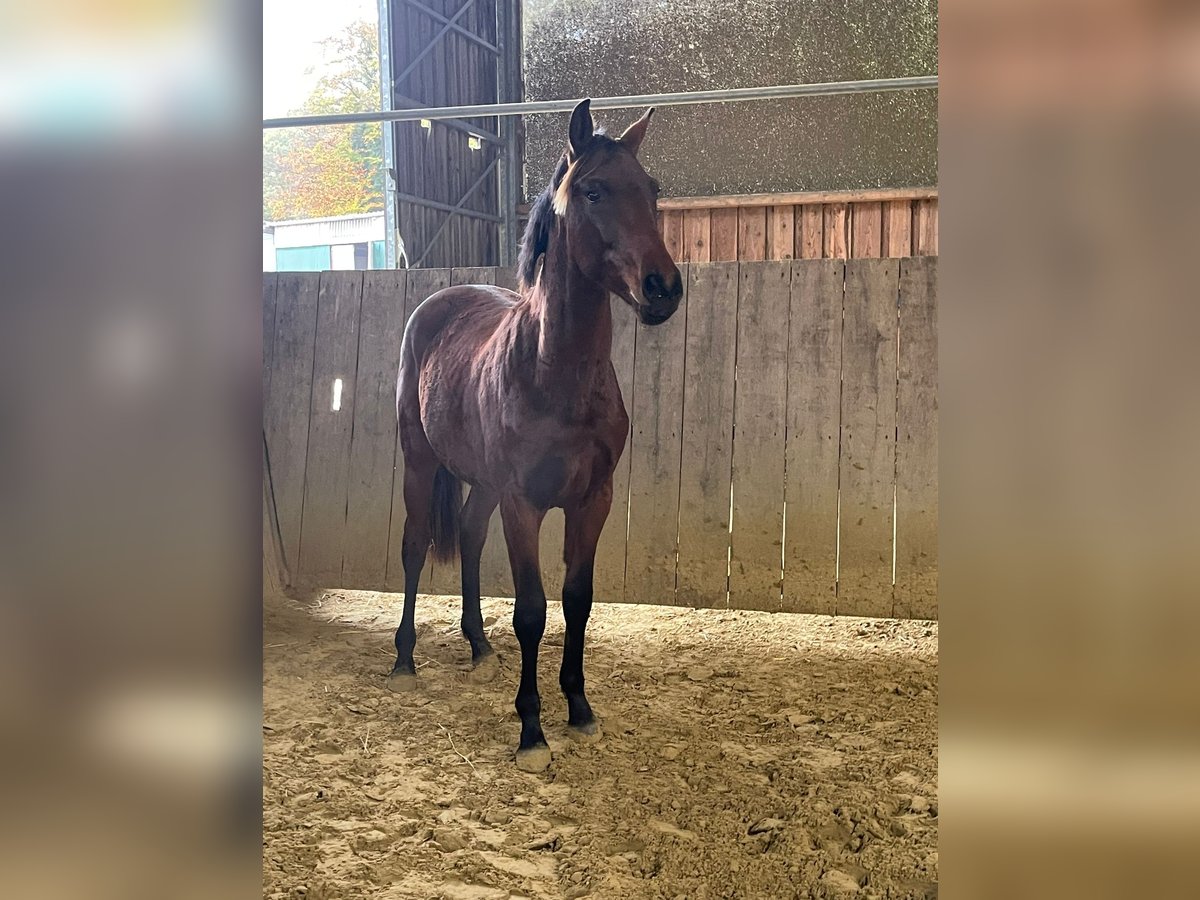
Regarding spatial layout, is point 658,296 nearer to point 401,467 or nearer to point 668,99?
point 668,99

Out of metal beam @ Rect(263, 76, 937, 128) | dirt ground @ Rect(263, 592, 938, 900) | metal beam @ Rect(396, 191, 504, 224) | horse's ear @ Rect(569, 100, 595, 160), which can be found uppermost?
metal beam @ Rect(396, 191, 504, 224)

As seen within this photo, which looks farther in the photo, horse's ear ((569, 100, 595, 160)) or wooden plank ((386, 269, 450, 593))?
wooden plank ((386, 269, 450, 593))

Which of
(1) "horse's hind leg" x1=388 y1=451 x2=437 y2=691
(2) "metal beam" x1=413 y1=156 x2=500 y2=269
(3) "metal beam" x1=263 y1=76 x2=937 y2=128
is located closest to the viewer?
(1) "horse's hind leg" x1=388 y1=451 x2=437 y2=691

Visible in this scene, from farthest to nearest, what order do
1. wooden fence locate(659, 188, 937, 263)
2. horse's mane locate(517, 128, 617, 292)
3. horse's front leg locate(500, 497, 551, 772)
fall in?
wooden fence locate(659, 188, 937, 263)
horse's front leg locate(500, 497, 551, 772)
horse's mane locate(517, 128, 617, 292)

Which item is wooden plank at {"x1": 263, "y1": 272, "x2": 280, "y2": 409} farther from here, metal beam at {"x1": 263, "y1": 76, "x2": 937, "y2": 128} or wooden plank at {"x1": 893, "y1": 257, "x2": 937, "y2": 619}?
wooden plank at {"x1": 893, "y1": 257, "x2": 937, "y2": 619}

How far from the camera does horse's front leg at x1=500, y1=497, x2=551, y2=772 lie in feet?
5.84

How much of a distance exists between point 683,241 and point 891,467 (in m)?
3.19

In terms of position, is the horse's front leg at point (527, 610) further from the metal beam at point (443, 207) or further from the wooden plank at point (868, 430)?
the metal beam at point (443, 207)

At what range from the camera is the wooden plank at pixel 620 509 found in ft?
9.53

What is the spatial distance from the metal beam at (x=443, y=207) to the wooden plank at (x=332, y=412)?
8.70 ft

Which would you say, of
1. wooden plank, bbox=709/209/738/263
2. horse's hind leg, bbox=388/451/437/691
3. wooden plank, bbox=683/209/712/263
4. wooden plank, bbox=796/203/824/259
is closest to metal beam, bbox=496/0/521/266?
wooden plank, bbox=683/209/712/263

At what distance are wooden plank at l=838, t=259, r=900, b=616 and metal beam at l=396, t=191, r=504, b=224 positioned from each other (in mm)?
3549
